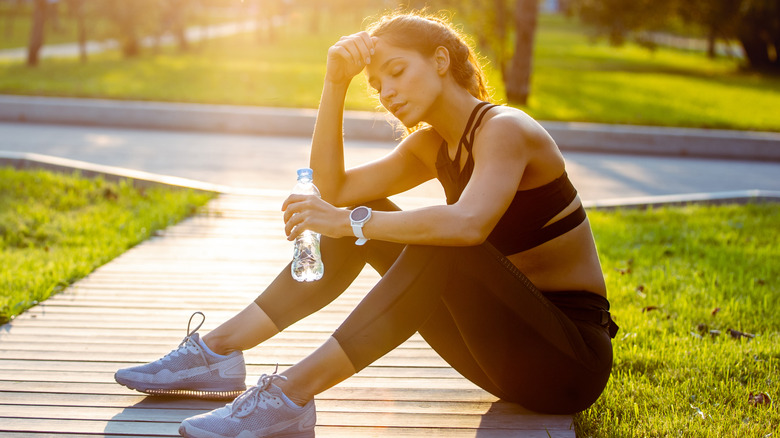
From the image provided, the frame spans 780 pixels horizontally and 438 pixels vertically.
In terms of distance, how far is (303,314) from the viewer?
345 cm

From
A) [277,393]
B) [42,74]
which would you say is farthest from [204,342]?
[42,74]

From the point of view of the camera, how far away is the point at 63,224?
22.4ft

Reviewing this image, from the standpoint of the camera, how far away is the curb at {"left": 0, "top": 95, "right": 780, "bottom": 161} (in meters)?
12.7

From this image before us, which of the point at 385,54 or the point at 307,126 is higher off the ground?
the point at 385,54

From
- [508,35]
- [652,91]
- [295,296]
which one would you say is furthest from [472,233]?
[652,91]

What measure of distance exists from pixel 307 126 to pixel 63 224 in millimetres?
6416

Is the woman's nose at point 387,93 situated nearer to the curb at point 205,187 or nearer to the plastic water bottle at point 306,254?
the plastic water bottle at point 306,254

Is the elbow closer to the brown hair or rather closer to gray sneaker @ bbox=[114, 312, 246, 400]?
the brown hair

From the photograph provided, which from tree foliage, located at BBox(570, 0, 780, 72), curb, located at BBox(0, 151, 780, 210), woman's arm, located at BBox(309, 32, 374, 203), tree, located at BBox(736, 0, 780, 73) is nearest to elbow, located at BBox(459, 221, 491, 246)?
woman's arm, located at BBox(309, 32, 374, 203)

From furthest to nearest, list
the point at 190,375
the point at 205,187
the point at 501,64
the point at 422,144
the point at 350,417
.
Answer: the point at 501,64 → the point at 205,187 → the point at 422,144 → the point at 190,375 → the point at 350,417

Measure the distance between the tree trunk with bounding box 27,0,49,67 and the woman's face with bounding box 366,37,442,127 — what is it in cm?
1951

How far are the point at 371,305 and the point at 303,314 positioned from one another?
61cm

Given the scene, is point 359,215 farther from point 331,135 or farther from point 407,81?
point 331,135

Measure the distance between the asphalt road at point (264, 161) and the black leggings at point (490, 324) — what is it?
18.4 ft
